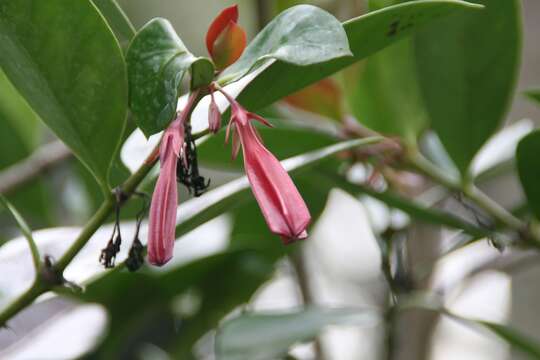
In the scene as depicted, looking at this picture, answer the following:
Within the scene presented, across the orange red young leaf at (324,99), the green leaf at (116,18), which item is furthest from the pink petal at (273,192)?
the orange red young leaf at (324,99)

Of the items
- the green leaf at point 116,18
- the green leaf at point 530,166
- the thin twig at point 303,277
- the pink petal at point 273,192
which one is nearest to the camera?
the pink petal at point 273,192

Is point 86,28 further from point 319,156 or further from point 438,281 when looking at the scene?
point 438,281

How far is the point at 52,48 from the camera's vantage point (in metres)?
0.42

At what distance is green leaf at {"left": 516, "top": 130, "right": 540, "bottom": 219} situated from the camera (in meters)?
0.57

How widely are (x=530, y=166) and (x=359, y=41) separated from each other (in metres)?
0.21

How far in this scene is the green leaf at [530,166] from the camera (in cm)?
57

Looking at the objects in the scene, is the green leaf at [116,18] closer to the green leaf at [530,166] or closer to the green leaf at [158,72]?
the green leaf at [158,72]

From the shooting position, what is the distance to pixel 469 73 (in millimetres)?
649

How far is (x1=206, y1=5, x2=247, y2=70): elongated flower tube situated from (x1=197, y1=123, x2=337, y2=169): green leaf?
179 millimetres

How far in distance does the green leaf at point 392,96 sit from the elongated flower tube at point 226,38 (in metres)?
0.34

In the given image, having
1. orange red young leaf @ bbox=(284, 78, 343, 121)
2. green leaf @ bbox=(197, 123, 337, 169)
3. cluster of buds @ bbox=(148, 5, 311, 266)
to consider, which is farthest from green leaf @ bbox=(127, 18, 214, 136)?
orange red young leaf @ bbox=(284, 78, 343, 121)

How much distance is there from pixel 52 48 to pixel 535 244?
0.40m

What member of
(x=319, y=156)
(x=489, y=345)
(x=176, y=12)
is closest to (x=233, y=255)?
(x=319, y=156)

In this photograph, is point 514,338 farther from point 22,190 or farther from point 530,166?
point 22,190
